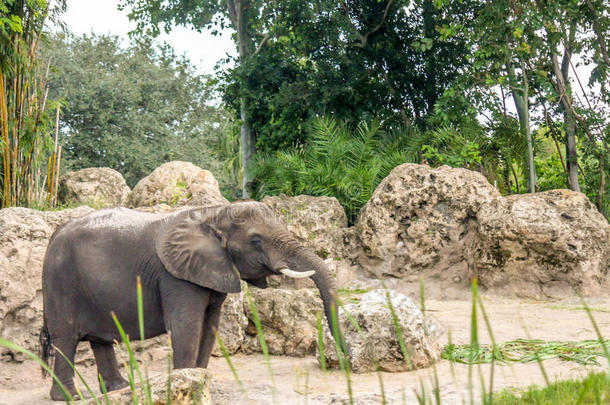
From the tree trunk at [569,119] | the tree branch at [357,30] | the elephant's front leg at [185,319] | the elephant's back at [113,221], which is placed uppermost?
the tree branch at [357,30]

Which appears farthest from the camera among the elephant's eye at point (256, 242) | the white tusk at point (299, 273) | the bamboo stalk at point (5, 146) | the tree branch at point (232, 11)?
the tree branch at point (232, 11)

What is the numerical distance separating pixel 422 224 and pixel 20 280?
233 inches

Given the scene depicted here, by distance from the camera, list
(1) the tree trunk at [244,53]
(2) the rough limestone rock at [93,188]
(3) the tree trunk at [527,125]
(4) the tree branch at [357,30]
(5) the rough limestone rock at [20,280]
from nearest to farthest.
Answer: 1. (5) the rough limestone rock at [20,280]
2. (3) the tree trunk at [527,125]
3. (2) the rough limestone rock at [93,188]
4. (4) the tree branch at [357,30]
5. (1) the tree trunk at [244,53]

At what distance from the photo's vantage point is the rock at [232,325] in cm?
709

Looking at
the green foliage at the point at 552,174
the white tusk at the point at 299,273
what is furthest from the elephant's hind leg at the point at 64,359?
the green foliage at the point at 552,174

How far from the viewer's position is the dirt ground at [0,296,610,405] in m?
5.09

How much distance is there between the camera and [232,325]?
7.14m

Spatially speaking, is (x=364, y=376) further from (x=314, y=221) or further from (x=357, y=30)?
(x=357, y=30)

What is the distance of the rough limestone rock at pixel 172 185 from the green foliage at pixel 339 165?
6.27ft

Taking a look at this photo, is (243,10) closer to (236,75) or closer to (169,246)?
(236,75)

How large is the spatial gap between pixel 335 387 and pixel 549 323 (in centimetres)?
342

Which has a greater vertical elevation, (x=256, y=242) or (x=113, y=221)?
(x=113, y=221)

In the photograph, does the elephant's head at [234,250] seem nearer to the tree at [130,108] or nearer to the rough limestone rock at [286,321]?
the rough limestone rock at [286,321]

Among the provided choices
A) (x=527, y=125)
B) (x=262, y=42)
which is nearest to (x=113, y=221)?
(x=527, y=125)
